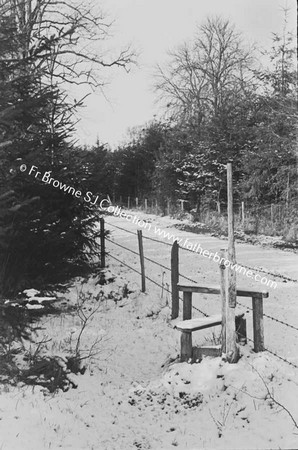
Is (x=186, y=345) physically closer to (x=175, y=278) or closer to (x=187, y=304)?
(x=187, y=304)

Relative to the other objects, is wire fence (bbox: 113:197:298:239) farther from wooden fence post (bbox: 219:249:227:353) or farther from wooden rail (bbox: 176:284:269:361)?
wooden fence post (bbox: 219:249:227:353)

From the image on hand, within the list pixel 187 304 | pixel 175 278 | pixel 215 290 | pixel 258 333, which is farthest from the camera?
pixel 175 278

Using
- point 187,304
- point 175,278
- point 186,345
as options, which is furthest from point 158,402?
point 175,278

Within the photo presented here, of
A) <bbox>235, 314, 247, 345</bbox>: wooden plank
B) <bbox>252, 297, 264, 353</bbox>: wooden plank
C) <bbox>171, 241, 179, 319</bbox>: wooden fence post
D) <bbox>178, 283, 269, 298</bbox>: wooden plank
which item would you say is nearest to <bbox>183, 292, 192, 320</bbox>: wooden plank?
<bbox>178, 283, 269, 298</bbox>: wooden plank

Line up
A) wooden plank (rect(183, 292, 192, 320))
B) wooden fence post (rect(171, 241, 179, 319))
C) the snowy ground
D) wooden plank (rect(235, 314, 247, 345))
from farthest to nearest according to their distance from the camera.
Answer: wooden fence post (rect(171, 241, 179, 319)) → wooden plank (rect(183, 292, 192, 320)) → wooden plank (rect(235, 314, 247, 345)) → the snowy ground

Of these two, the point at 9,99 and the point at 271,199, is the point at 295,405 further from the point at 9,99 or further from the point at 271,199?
the point at 271,199

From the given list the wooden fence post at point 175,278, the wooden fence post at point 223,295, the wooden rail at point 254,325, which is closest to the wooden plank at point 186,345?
the wooden rail at point 254,325

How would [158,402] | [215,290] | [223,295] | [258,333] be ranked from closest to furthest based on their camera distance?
[158,402], [223,295], [258,333], [215,290]

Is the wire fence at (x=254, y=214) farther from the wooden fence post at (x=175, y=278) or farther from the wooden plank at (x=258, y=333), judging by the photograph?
the wooden plank at (x=258, y=333)

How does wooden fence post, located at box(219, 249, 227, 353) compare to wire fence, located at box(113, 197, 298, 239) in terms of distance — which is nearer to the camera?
wooden fence post, located at box(219, 249, 227, 353)

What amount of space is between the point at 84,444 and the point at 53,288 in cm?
348

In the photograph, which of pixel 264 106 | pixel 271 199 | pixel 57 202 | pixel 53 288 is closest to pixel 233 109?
pixel 264 106

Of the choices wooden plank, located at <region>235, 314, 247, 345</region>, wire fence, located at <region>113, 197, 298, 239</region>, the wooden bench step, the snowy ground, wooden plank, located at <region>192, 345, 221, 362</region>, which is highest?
wire fence, located at <region>113, 197, 298, 239</region>

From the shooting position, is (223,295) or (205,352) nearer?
(223,295)
